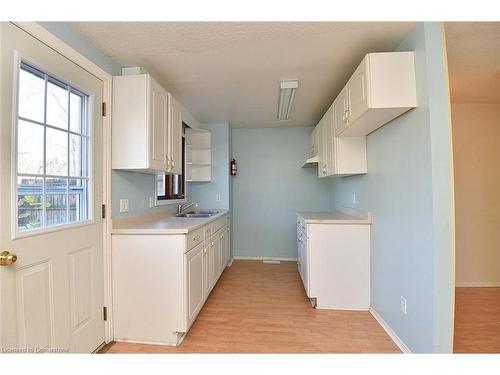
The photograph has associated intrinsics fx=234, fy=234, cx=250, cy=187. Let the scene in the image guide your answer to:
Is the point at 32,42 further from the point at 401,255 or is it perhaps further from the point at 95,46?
the point at 401,255

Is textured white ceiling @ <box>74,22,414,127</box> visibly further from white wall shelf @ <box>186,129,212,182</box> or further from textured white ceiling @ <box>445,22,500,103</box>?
white wall shelf @ <box>186,129,212,182</box>

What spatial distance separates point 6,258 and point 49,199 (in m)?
0.41

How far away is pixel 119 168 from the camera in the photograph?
6.24 ft

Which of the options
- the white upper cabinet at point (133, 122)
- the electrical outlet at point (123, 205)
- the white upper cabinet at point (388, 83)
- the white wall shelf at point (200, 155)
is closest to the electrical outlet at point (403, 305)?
the white upper cabinet at point (388, 83)

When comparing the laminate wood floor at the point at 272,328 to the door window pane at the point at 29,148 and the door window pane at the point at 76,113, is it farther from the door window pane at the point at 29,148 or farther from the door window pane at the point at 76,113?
the door window pane at the point at 76,113

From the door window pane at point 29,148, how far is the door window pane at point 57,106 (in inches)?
4.7

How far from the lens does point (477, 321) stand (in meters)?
2.14

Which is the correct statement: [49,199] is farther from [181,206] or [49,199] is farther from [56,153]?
[181,206]

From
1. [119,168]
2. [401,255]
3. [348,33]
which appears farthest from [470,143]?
[119,168]

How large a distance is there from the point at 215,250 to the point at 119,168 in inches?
57.1

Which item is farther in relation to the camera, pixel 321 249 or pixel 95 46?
pixel 321 249

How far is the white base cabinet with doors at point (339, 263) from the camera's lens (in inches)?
92.8

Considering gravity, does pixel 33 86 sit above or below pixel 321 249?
above

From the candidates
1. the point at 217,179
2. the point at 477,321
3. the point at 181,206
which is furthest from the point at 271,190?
the point at 477,321
